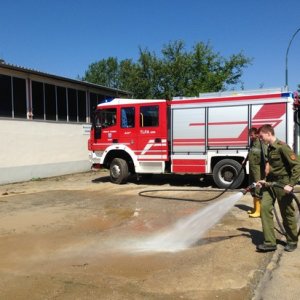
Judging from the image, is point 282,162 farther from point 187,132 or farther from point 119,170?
point 119,170

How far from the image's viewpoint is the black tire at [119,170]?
15.7m

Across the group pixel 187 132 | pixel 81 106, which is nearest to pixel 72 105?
pixel 81 106

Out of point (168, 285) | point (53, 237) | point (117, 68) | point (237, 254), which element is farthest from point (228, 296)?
point (117, 68)

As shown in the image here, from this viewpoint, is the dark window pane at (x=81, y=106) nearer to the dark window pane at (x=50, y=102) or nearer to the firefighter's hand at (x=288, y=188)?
the dark window pane at (x=50, y=102)

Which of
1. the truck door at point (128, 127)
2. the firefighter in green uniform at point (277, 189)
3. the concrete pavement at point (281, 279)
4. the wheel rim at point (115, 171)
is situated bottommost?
the concrete pavement at point (281, 279)

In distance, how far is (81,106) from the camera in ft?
75.0

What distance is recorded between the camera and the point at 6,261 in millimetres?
6348

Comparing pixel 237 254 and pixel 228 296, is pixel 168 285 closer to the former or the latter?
pixel 228 296

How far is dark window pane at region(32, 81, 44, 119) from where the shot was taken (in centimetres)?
1920

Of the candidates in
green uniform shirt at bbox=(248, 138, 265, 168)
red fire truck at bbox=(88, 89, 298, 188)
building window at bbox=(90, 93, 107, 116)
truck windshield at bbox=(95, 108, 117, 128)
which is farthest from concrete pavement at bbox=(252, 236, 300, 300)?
building window at bbox=(90, 93, 107, 116)

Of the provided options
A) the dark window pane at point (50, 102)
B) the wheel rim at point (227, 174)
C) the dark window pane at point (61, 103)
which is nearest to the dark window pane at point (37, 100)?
the dark window pane at point (50, 102)

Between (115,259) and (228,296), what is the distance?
6.53 feet

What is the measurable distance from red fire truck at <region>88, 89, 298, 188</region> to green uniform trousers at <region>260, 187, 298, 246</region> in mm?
6703

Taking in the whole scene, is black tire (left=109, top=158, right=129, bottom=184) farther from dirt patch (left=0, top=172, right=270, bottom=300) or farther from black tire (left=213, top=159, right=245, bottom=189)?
dirt patch (left=0, top=172, right=270, bottom=300)
